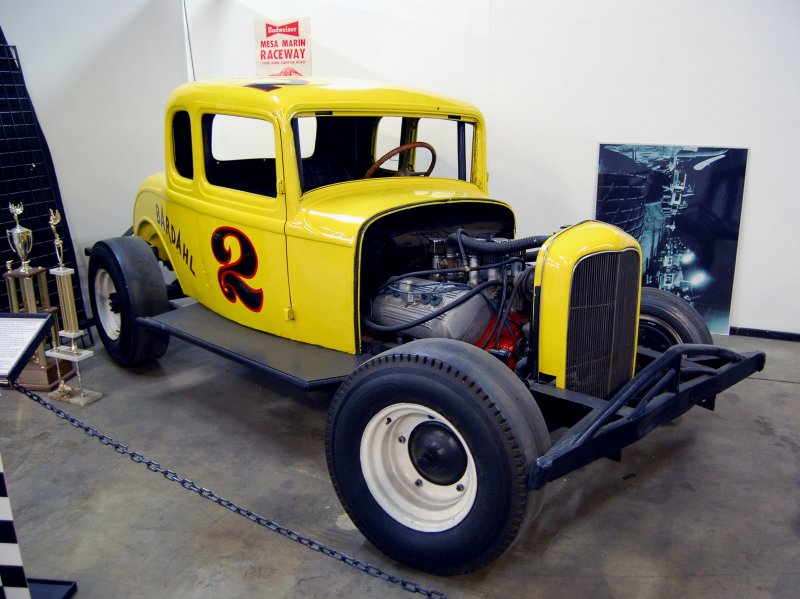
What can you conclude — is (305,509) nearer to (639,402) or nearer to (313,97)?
(639,402)

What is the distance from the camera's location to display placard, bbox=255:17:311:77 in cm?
566

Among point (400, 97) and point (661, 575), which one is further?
point (400, 97)

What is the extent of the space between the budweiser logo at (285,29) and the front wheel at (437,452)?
4.07 meters

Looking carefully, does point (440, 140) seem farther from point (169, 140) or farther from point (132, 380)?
point (132, 380)

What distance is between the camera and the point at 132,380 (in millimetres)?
4320

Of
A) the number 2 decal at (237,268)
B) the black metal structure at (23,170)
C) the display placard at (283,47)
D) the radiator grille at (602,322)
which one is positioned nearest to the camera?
the radiator grille at (602,322)

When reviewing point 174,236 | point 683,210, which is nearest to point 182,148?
point 174,236

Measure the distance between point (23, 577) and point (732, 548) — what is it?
2550 millimetres

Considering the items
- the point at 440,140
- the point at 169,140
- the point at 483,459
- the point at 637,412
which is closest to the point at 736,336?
the point at 440,140

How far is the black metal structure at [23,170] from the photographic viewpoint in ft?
15.0

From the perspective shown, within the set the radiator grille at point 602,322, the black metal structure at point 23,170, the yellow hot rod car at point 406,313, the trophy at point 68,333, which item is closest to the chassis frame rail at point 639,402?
the yellow hot rod car at point 406,313

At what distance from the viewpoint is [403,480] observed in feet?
8.67

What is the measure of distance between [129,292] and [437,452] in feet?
7.93

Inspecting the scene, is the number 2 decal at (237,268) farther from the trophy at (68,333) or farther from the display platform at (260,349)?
the trophy at (68,333)
